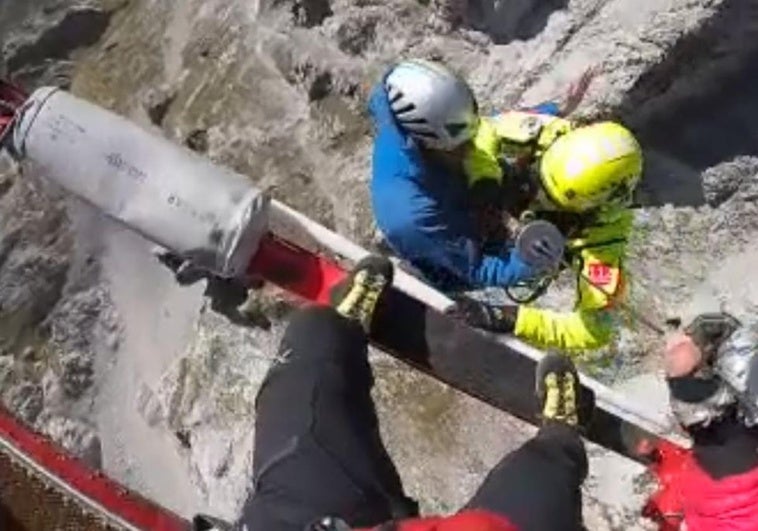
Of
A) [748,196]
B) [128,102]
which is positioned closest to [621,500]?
[748,196]

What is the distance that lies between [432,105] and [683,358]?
158cm

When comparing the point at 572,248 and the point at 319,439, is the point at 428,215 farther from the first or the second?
the point at 319,439

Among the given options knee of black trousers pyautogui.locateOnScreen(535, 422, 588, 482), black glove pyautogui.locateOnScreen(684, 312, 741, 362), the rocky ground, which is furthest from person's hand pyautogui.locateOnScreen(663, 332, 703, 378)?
the rocky ground

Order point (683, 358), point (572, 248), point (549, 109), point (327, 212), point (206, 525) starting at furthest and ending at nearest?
point (327, 212)
point (549, 109)
point (572, 248)
point (683, 358)
point (206, 525)

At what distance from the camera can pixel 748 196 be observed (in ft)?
26.0

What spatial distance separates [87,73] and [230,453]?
137 inches

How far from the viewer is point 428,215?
6.14 meters

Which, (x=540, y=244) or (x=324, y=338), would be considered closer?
(x=324, y=338)

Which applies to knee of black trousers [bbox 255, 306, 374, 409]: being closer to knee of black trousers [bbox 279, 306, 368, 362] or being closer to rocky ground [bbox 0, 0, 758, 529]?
knee of black trousers [bbox 279, 306, 368, 362]

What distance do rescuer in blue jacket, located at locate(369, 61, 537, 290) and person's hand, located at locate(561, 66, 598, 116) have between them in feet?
4.99

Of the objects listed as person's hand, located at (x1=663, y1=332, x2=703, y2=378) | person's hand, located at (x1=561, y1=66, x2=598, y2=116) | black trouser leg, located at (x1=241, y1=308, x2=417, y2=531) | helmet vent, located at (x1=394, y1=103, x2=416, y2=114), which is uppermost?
helmet vent, located at (x1=394, y1=103, x2=416, y2=114)

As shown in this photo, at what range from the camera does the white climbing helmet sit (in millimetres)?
5801

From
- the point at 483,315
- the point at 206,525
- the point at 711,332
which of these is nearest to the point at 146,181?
the point at 483,315

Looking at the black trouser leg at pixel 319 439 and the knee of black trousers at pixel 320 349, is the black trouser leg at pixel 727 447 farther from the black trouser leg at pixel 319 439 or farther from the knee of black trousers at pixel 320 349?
the knee of black trousers at pixel 320 349
